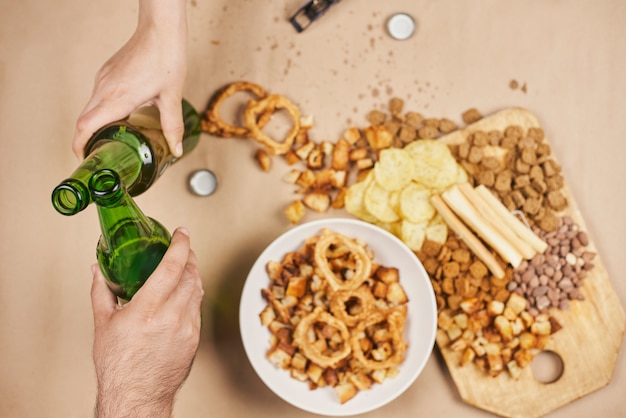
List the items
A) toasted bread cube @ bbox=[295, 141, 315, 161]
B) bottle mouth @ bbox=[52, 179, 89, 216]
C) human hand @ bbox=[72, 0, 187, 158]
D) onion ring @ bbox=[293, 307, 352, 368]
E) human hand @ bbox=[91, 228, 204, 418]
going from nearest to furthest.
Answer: bottle mouth @ bbox=[52, 179, 89, 216] < human hand @ bbox=[91, 228, 204, 418] < human hand @ bbox=[72, 0, 187, 158] < onion ring @ bbox=[293, 307, 352, 368] < toasted bread cube @ bbox=[295, 141, 315, 161]

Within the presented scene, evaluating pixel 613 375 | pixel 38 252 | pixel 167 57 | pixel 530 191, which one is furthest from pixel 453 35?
pixel 38 252

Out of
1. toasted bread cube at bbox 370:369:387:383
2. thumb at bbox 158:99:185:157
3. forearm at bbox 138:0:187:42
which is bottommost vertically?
toasted bread cube at bbox 370:369:387:383

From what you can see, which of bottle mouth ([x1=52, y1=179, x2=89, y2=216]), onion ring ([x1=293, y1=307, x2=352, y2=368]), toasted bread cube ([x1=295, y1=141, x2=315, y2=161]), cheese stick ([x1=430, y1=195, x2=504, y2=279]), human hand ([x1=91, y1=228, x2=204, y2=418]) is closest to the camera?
bottle mouth ([x1=52, y1=179, x2=89, y2=216])

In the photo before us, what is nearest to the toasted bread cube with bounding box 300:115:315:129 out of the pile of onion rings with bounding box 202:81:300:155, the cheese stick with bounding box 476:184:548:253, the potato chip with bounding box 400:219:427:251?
the pile of onion rings with bounding box 202:81:300:155

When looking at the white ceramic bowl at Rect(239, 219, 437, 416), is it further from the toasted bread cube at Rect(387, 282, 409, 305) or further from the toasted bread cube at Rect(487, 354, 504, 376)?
the toasted bread cube at Rect(487, 354, 504, 376)

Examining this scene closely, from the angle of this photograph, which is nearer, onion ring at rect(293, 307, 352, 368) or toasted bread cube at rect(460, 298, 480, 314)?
onion ring at rect(293, 307, 352, 368)

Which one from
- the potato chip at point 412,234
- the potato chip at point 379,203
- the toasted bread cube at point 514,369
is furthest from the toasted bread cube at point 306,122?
the toasted bread cube at point 514,369

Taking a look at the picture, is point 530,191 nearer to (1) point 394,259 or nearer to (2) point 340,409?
(1) point 394,259
